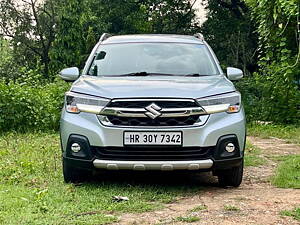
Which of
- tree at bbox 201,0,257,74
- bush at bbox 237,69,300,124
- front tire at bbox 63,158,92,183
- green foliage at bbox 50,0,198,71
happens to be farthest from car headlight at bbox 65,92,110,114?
green foliage at bbox 50,0,198,71

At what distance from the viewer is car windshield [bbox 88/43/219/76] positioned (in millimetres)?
5582

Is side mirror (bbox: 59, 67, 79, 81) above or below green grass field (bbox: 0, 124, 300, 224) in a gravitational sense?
above

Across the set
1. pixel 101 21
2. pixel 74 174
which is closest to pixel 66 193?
pixel 74 174

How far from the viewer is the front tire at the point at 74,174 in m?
5.06

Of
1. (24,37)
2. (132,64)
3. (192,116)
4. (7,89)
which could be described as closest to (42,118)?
(7,89)

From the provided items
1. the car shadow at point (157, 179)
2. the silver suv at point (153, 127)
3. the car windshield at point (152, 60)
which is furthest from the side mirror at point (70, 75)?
the car shadow at point (157, 179)

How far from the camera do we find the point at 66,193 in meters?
4.68

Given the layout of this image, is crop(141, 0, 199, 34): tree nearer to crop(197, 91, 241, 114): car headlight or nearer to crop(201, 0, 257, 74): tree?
crop(201, 0, 257, 74): tree

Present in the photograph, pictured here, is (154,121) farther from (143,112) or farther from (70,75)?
(70,75)

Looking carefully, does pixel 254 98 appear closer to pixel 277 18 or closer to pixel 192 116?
pixel 277 18

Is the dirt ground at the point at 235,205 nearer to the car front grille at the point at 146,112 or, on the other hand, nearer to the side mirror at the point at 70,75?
the car front grille at the point at 146,112

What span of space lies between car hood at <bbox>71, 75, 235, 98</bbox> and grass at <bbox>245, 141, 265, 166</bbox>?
1.80 meters

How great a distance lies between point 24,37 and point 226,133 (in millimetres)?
25922

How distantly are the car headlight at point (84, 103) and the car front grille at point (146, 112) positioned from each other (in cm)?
8
